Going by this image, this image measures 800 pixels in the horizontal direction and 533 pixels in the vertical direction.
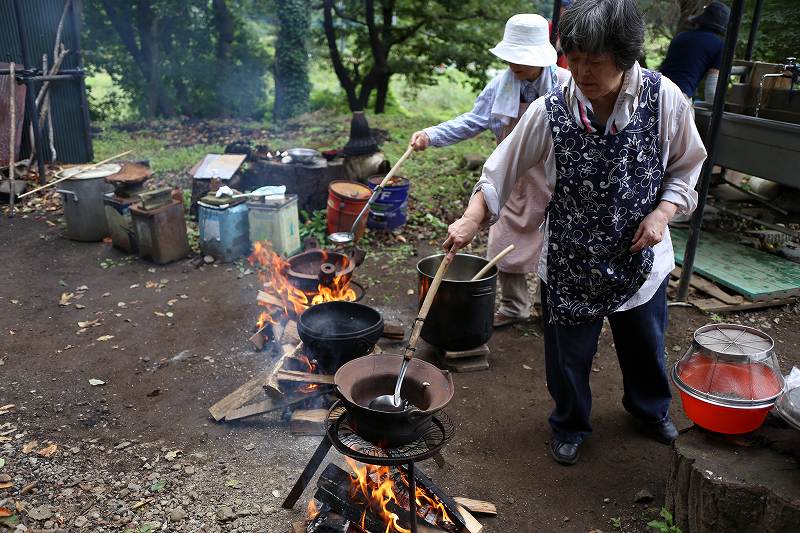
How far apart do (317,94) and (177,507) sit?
16.4 m

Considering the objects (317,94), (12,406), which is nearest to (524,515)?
(12,406)

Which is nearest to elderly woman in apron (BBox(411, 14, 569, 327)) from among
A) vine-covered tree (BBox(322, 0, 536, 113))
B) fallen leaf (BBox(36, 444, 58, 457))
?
fallen leaf (BBox(36, 444, 58, 457))

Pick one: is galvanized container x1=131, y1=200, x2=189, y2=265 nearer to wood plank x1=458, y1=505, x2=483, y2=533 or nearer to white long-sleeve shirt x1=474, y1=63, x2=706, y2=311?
white long-sleeve shirt x1=474, y1=63, x2=706, y2=311

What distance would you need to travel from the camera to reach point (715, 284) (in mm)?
6512

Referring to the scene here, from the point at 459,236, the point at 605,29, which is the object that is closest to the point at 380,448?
the point at 459,236

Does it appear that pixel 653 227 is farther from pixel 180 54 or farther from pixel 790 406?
pixel 180 54

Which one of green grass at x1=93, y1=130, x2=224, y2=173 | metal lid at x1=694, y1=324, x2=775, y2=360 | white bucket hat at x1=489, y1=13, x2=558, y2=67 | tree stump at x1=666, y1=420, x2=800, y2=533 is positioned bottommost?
tree stump at x1=666, y1=420, x2=800, y2=533

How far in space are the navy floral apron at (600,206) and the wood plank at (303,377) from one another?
1694 millimetres

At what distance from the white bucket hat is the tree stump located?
2713mm

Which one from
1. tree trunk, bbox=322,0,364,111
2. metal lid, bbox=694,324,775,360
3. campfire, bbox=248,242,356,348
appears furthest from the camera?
tree trunk, bbox=322,0,364,111

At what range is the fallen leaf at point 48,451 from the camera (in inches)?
156

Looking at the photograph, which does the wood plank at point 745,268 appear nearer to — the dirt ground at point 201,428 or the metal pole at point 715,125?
the dirt ground at point 201,428

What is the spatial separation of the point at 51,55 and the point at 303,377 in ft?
29.1

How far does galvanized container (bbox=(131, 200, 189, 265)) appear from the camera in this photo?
277 inches
